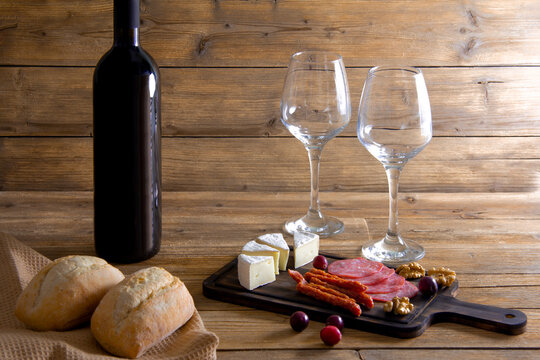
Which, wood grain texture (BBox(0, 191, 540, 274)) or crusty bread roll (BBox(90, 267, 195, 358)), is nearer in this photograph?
crusty bread roll (BBox(90, 267, 195, 358))

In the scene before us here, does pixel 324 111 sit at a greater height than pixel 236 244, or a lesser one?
greater

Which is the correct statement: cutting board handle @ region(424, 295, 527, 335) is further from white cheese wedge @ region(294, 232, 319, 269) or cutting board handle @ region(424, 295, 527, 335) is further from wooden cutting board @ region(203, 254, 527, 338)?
white cheese wedge @ region(294, 232, 319, 269)

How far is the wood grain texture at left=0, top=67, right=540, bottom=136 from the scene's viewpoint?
1379mm

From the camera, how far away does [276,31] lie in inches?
54.1

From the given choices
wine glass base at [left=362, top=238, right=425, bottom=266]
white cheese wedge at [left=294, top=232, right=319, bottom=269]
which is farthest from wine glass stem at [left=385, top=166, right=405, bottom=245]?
white cheese wedge at [left=294, top=232, right=319, bottom=269]

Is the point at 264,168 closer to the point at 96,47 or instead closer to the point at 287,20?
the point at 287,20

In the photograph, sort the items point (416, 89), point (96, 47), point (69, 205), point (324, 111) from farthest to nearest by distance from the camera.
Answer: point (96, 47) < point (69, 205) < point (324, 111) < point (416, 89)

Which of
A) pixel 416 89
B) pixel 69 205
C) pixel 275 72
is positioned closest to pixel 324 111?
pixel 416 89

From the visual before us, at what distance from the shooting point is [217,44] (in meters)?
1.38

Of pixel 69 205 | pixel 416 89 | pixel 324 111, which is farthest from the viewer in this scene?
pixel 69 205

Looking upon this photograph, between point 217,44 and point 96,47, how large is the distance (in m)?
0.25

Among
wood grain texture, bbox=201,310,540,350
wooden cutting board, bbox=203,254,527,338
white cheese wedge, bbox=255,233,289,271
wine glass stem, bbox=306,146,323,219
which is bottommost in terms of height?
wood grain texture, bbox=201,310,540,350

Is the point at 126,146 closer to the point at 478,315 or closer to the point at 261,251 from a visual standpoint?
the point at 261,251

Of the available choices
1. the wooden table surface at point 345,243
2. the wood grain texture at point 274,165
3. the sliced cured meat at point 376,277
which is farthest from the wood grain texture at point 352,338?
the wood grain texture at point 274,165
